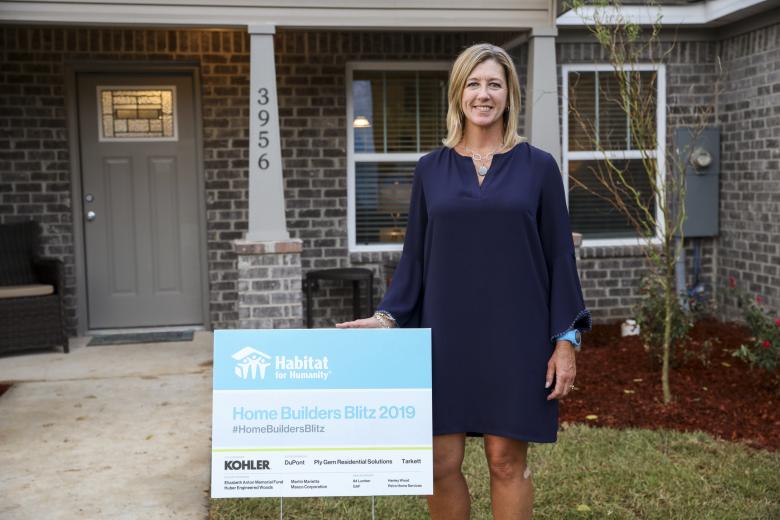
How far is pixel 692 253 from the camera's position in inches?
344

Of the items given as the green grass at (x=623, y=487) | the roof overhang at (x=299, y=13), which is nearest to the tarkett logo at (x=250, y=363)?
the green grass at (x=623, y=487)

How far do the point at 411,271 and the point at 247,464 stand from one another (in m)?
0.78

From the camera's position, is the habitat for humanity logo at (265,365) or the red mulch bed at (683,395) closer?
the habitat for humanity logo at (265,365)

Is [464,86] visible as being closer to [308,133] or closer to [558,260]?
[558,260]

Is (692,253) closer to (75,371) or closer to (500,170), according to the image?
(75,371)

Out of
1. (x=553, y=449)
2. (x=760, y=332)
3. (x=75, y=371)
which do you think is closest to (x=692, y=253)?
(x=760, y=332)

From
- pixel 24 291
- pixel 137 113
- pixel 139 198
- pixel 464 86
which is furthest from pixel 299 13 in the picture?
pixel 464 86

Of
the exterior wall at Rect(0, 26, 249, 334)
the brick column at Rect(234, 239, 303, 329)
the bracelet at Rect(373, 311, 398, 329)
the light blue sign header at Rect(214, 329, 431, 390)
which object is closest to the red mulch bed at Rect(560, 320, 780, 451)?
the brick column at Rect(234, 239, 303, 329)

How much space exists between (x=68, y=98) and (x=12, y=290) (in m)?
1.75

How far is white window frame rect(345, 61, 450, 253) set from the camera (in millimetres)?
8227

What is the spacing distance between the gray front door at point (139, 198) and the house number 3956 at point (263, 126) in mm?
1728

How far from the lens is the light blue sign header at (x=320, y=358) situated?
2.69 meters

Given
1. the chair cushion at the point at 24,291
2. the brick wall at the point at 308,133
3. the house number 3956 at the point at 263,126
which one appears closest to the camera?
the house number 3956 at the point at 263,126

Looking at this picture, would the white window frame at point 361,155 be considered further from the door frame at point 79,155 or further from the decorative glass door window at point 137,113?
the decorative glass door window at point 137,113
